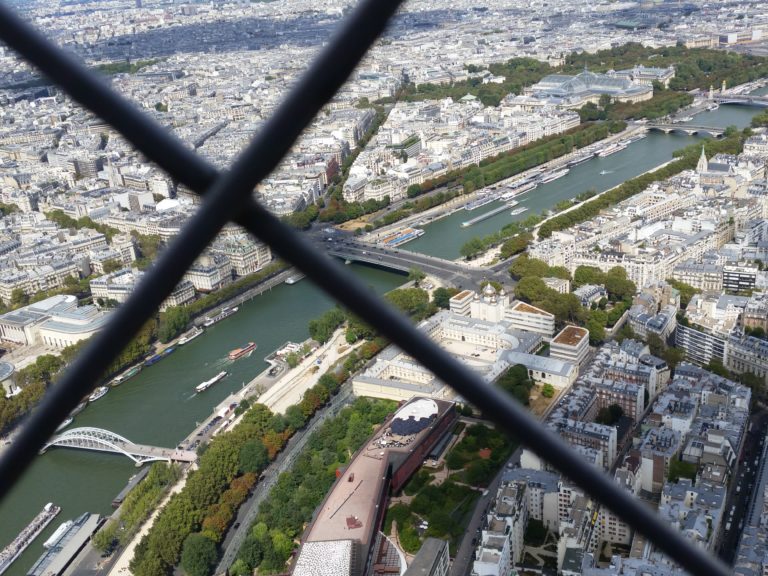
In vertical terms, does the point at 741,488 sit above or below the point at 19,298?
above

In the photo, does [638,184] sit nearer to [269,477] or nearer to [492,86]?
[269,477]

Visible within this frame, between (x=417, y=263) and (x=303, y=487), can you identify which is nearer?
(x=303, y=487)

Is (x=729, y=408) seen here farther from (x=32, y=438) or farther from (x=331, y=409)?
(x=32, y=438)

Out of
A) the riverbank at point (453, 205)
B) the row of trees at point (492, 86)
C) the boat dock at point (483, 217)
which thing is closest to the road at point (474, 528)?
the riverbank at point (453, 205)

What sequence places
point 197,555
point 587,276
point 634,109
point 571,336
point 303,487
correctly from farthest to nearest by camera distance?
point 634,109
point 587,276
point 571,336
point 303,487
point 197,555

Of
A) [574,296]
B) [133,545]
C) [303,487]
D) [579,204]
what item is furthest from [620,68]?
[133,545]

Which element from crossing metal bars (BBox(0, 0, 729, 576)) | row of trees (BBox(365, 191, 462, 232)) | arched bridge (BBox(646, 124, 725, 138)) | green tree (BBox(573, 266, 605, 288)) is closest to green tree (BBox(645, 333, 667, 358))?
green tree (BBox(573, 266, 605, 288))
